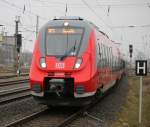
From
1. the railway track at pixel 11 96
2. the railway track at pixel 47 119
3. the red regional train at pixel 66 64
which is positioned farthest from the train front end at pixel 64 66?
the railway track at pixel 11 96

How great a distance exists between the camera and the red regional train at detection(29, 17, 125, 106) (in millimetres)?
12539

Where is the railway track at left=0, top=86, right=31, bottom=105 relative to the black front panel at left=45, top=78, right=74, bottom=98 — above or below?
below

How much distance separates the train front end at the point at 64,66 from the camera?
12.5 metres

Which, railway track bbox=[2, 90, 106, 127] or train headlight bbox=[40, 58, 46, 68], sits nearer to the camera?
railway track bbox=[2, 90, 106, 127]

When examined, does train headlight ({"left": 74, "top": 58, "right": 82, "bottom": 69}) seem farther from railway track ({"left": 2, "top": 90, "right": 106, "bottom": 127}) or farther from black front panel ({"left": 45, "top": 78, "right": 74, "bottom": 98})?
railway track ({"left": 2, "top": 90, "right": 106, "bottom": 127})

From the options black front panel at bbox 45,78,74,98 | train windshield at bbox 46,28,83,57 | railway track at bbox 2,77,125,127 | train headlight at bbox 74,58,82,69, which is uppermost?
train windshield at bbox 46,28,83,57

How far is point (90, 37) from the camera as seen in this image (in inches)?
531

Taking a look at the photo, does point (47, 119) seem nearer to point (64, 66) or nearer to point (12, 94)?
point (64, 66)

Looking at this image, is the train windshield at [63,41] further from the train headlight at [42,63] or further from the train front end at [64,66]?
the train headlight at [42,63]

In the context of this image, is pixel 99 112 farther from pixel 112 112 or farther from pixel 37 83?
pixel 37 83

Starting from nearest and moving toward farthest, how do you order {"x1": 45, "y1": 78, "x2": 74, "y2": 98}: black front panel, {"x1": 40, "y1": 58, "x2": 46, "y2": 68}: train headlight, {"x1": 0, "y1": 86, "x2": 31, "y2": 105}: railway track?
1. {"x1": 45, "y1": 78, "x2": 74, "y2": 98}: black front panel
2. {"x1": 40, "y1": 58, "x2": 46, "y2": 68}: train headlight
3. {"x1": 0, "y1": 86, "x2": 31, "y2": 105}: railway track

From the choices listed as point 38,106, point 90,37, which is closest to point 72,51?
point 90,37

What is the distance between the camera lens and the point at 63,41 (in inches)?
529

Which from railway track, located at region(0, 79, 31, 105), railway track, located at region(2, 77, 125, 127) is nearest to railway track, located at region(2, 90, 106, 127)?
railway track, located at region(2, 77, 125, 127)
